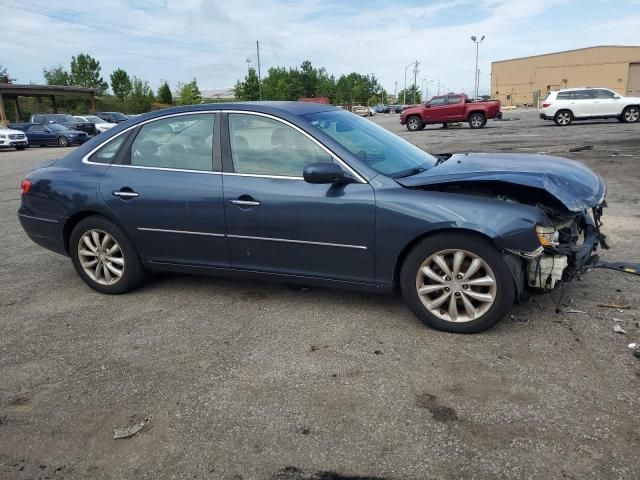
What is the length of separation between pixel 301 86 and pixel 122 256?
93871 mm

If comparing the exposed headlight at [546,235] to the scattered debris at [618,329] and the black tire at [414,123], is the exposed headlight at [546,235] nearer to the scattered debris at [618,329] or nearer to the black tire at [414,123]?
the scattered debris at [618,329]

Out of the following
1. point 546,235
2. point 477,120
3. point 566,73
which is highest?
point 566,73

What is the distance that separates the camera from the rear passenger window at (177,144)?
4.37 m

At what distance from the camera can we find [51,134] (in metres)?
27.3

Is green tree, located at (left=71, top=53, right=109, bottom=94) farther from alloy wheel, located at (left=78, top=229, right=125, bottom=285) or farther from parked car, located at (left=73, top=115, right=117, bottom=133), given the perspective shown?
alloy wheel, located at (left=78, top=229, right=125, bottom=285)

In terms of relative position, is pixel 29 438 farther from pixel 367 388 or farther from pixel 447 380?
pixel 447 380

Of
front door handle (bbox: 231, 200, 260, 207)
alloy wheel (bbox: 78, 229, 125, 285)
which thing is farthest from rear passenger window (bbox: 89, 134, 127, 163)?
front door handle (bbox: 231, 200, 260, 207)

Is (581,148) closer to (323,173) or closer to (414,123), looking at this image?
(323,173)

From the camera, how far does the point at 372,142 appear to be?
4438 mm

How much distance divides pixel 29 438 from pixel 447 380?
2297 millimetres

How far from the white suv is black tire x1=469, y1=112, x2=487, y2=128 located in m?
2.93

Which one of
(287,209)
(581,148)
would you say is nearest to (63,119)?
(581,148)

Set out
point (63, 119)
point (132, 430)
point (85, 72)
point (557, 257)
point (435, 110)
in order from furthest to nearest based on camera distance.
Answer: point (85, 72), point (63, 119), point (435, 110), point (557, 257), point (132, 430)

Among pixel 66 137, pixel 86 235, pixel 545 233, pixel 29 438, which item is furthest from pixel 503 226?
pixel 66 137
